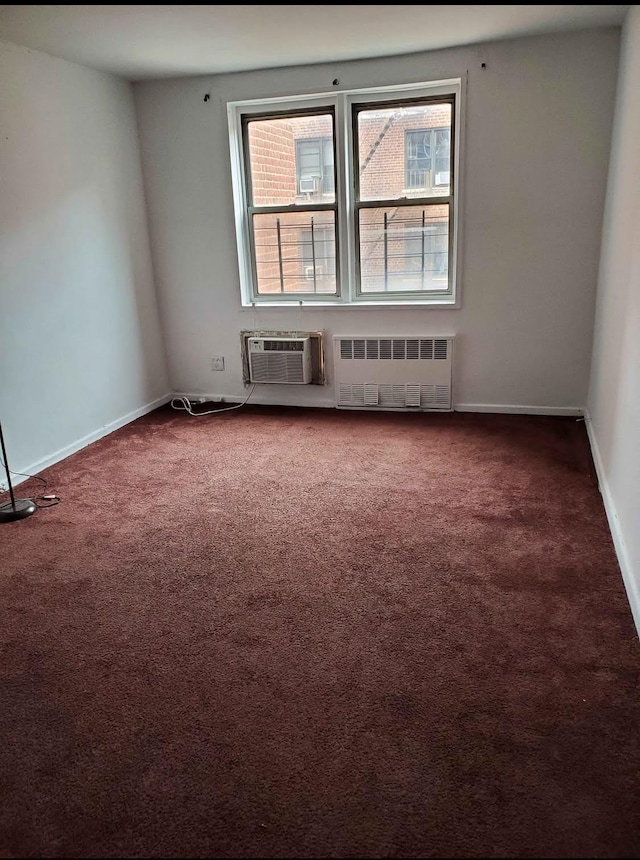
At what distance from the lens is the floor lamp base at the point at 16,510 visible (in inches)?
125

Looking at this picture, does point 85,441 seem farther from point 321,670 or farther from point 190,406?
point 321,670

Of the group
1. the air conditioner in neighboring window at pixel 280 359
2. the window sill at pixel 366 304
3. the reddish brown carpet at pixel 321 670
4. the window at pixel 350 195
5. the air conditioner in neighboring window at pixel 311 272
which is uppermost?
the window at pixel 350 195

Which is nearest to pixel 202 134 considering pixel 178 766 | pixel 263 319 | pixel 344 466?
pixel 263 319

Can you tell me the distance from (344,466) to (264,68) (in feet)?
9.13

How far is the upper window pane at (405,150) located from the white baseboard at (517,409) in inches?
59.1

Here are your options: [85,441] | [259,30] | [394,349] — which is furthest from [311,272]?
[85,441]

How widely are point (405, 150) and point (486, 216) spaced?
737 millimetres

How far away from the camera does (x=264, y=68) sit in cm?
427

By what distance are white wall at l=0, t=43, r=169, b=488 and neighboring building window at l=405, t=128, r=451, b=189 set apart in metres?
2.02

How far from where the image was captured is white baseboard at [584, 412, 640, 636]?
223 cm

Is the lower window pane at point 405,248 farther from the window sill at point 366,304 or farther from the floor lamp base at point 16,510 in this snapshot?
the floor lamp base at point 16,510

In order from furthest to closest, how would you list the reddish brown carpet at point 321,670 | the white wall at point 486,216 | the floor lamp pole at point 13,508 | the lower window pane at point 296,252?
1. the lower window pane at point 296,252
2. the white wall at point 486,216
3. the floor lamp pole at point 13,508
4. the reddish brown carpet at point 321,670

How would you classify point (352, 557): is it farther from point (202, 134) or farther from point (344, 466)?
point (202, 134)

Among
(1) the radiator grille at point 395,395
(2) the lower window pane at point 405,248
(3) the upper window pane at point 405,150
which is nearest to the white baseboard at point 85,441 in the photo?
(1) the radiator grille at point 395,395
